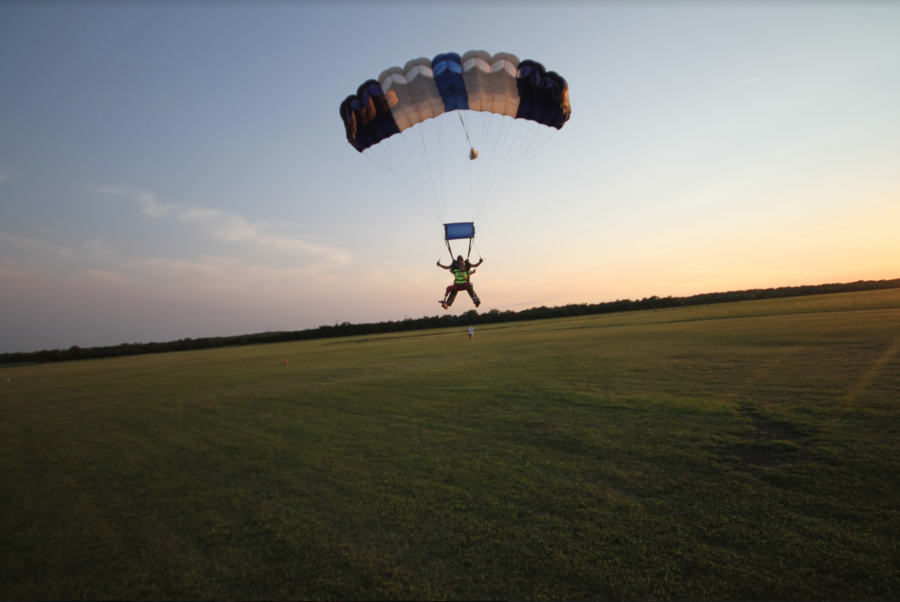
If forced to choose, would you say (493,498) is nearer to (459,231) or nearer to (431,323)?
(459,231)

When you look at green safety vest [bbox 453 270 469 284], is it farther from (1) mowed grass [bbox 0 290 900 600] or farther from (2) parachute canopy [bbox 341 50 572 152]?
(1) mowed grass [bbox 0 290 900 600]

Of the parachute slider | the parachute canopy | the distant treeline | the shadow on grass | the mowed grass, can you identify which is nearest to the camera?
the mowed grass

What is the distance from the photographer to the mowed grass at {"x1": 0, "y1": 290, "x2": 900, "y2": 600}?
3.23 meters

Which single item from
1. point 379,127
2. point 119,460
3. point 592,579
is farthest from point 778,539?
point 379,127

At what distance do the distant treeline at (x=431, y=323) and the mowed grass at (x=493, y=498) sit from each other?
69.3 metres

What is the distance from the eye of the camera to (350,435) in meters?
7.48

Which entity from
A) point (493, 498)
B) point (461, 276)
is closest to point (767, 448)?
point (493, 498)

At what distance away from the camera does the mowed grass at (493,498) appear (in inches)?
127

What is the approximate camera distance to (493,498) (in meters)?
4.56

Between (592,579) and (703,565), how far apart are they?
2.91 ft

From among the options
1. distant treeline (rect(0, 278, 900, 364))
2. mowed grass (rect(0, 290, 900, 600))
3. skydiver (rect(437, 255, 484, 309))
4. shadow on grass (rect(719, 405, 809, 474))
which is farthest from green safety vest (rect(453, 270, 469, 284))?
distant treeline (rect(0, 278, 900, 364))

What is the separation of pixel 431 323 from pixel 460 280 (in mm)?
67201

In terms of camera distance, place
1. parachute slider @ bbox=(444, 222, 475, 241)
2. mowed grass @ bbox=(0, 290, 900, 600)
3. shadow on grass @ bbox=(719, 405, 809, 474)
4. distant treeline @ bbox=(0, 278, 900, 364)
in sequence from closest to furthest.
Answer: mowed grass @ bbox=(0, 290, 900, 600) → shadow on grass @ bbox=(719, 405, 809, 474) → parachute slider @ bbox=(444, 222, 475, 241) → distant treeline @ bbox=(0, 278, 900, 364)

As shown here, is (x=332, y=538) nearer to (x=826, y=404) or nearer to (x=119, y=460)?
Result: (x=119, y=460)
